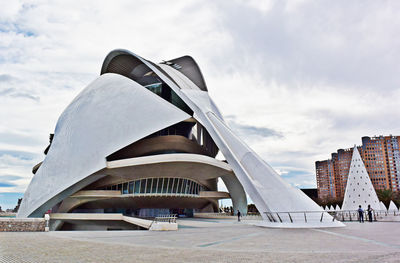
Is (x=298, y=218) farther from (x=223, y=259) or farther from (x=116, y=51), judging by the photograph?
(x=116, y=51)

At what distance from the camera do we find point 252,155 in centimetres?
1770

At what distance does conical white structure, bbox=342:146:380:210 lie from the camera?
1021 inches

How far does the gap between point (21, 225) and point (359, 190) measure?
25.5m

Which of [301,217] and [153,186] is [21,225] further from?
[301,217]

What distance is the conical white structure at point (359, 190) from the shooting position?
25.9m

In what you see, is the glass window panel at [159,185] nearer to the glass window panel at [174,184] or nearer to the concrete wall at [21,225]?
the glass window panel at [174,184]

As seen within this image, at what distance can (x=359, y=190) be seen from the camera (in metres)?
26.2

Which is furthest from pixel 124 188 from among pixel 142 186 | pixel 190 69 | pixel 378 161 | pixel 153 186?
pixel 378 161

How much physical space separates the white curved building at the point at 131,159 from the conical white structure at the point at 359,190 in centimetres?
1001

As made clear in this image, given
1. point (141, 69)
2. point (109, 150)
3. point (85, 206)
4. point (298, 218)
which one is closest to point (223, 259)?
point (298, 218)

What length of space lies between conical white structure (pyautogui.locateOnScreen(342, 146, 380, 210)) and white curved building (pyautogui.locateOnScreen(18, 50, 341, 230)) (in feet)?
32.8

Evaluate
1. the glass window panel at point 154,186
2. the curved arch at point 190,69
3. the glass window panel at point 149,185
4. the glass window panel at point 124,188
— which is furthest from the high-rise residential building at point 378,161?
the glass window panel at point 124,188

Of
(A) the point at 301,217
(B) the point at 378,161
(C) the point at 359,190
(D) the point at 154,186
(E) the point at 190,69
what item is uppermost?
(E) the point at 190,69

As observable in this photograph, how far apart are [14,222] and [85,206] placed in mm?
14538
